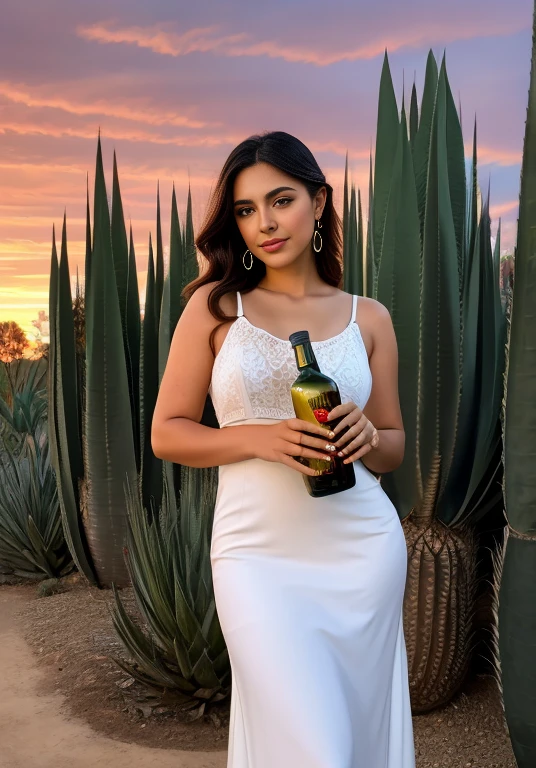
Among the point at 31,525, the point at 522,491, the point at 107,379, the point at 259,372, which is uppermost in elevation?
the point at 259,372

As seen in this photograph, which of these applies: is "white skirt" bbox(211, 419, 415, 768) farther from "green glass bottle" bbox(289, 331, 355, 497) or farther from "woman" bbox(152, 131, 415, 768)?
"green glass bottle" bbox(289, 331, 355, 497)

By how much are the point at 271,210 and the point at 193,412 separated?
549mm

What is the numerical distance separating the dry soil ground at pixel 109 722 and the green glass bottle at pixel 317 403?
192 cm

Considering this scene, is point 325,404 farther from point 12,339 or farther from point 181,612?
point 12,339

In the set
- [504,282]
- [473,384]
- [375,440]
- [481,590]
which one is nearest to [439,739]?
[481,590]

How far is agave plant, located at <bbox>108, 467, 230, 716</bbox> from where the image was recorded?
10.9ft

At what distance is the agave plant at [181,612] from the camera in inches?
131

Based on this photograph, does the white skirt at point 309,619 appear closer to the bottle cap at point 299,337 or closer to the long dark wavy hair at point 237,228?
the bottle cap at point 299,337

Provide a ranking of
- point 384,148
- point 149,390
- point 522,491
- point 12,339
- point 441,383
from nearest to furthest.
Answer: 1. point 522,491
2. point 441,383
3. point 384,148
4. point 149,390
5. point 12,339

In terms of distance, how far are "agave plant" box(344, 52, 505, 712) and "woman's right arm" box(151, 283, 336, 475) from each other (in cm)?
136

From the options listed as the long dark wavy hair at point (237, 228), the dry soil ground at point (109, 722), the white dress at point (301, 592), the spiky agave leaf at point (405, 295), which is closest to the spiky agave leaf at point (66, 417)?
the dry soil ground at point (109, 722)

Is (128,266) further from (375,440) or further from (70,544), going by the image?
(375,440)

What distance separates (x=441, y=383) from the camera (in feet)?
10.3

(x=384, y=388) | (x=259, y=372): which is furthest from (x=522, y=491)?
(x=259, y=372)
